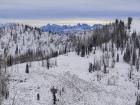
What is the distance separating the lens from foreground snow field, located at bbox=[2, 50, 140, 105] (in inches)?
1676

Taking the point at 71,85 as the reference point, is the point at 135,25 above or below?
above

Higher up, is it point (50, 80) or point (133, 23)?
point (133, 23)

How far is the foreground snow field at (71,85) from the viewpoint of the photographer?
140ft

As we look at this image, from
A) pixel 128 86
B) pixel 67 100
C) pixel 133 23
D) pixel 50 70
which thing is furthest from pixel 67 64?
pixel 133 23

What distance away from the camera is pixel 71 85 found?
165 ft

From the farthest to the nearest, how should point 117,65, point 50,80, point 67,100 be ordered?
point 117,65 → point 50,80 → point 67,100

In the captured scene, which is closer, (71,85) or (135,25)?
(71,85)

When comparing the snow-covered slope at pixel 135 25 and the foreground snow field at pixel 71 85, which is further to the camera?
the snow-covered slope at pixel 135 25

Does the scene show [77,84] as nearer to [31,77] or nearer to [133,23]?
[31,77]

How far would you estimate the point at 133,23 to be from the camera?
14138 cm

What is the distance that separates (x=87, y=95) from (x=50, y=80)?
10.0m

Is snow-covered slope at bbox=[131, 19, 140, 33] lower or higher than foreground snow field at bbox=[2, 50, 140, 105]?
higher

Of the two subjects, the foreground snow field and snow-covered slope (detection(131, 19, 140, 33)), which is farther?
snow-covered slope (detection(131, 19, 140, 33))

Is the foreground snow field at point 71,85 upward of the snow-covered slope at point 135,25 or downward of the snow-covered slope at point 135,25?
downward
